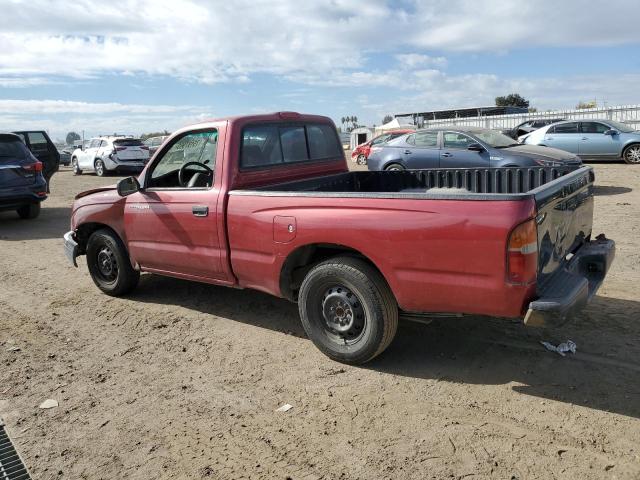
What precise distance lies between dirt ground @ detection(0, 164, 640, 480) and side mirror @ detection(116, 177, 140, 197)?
122 cm

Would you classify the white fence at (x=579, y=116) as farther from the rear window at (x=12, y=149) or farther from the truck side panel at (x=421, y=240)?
the truck side panel at (x=421, y=240)

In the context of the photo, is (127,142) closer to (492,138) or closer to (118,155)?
(118,155)

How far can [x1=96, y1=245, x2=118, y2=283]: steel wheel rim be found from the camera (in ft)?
19.4

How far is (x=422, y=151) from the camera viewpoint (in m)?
12.2

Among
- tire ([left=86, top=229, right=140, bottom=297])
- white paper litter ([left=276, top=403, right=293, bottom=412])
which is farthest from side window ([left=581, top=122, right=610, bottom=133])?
white paper litter ([left=276, top=403, right=293, bottom=412])

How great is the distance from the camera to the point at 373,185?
5836mm

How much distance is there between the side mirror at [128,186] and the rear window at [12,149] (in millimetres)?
7105

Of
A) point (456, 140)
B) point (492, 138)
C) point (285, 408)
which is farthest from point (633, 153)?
point (285, 408)

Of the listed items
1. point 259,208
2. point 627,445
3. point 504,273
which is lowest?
point 627,445

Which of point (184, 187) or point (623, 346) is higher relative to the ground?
point (184, 187)

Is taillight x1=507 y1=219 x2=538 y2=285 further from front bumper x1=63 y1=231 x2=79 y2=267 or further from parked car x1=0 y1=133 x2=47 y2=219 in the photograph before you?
parked car x1=0 y1=133 x2=47 y2=219

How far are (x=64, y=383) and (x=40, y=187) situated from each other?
329 inches

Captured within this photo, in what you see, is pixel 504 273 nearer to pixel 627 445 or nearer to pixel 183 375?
pixel 627 445

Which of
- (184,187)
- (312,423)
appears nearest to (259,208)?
(184,187)
